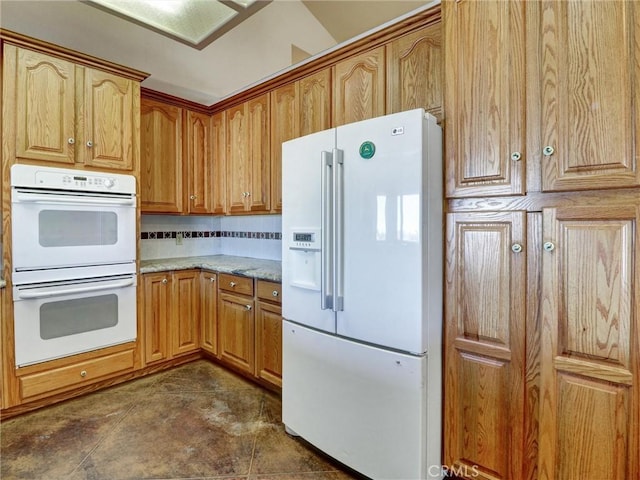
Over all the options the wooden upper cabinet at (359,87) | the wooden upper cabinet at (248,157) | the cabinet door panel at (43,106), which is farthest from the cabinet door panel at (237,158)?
the cabinet door panel at (43,106)

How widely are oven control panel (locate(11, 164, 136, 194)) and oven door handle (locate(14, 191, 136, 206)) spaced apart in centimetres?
6

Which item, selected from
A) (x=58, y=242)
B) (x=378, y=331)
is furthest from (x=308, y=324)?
(x=58, y=242)

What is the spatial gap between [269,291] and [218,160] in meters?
1.58

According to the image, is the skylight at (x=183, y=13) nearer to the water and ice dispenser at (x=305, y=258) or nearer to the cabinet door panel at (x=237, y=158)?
the cabinet door panel at (x=237, y=158)

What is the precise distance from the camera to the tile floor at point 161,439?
1.59 meters

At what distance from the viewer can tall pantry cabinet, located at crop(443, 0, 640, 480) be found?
106 cm

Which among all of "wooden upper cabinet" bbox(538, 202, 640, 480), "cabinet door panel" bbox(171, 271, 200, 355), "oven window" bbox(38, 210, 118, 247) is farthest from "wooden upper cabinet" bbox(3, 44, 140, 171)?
"wooden upper cabinet" bbox(538, 202, 640, 480)

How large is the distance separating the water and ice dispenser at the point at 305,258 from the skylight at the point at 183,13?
1525 mm

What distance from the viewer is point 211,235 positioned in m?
Answer: 3.58

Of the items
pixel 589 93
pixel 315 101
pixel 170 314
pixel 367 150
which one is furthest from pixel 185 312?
pixel 589 93

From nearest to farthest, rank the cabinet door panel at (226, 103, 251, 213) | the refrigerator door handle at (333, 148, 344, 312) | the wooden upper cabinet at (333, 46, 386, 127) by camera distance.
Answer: the refrigerator door handle at (333, 148, 344, 312), the wooden upper cabinet at (333, 46, 386, 127), the cabinet door panel at (226, 103, 251, 213)

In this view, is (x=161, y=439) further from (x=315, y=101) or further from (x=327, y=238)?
(x=315, y=101)

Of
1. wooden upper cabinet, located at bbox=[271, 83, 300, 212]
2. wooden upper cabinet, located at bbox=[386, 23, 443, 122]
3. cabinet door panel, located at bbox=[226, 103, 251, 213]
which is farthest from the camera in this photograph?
cabinet door panel, located at bbox=[226, 103, 251, 213]

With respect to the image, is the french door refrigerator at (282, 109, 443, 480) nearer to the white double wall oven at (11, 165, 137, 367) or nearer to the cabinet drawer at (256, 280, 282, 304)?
the cabinet drawer at (256, 280, 282, 304)
